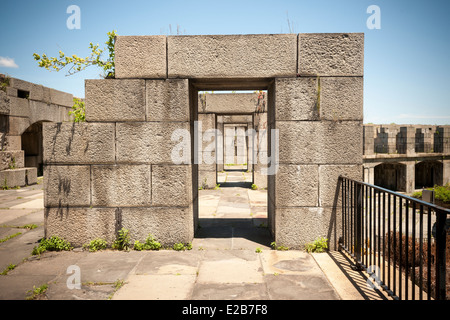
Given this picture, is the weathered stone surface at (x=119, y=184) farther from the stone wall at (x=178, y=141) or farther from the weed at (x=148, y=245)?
the weed at (x=148, y=245)

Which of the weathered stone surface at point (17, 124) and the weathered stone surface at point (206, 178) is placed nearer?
the weathered stone surface at point (206, 178)

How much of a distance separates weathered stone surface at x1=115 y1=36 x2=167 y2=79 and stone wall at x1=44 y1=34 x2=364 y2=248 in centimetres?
2

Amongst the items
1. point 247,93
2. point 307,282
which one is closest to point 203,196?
point 247,93

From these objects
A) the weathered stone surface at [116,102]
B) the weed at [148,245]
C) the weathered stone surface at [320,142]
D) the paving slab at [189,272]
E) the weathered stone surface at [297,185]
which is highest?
the weathered stone surface at [116,102]

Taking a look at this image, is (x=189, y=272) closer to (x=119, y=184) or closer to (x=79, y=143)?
(x=119, y=184)

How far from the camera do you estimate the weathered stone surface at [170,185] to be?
5.04 metres

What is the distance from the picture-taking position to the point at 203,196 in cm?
1022

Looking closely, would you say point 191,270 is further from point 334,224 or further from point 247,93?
point 247,93

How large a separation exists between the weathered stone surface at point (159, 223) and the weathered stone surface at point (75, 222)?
10.3 inches

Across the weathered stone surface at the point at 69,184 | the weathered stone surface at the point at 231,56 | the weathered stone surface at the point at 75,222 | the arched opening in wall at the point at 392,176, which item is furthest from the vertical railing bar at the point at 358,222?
the arched opening in wall at the point at 392,176

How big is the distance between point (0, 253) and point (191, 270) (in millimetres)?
3027

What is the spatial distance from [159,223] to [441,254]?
371 cm

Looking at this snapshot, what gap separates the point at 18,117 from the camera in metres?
12.6

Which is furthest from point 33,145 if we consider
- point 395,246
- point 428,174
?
point 428,174
